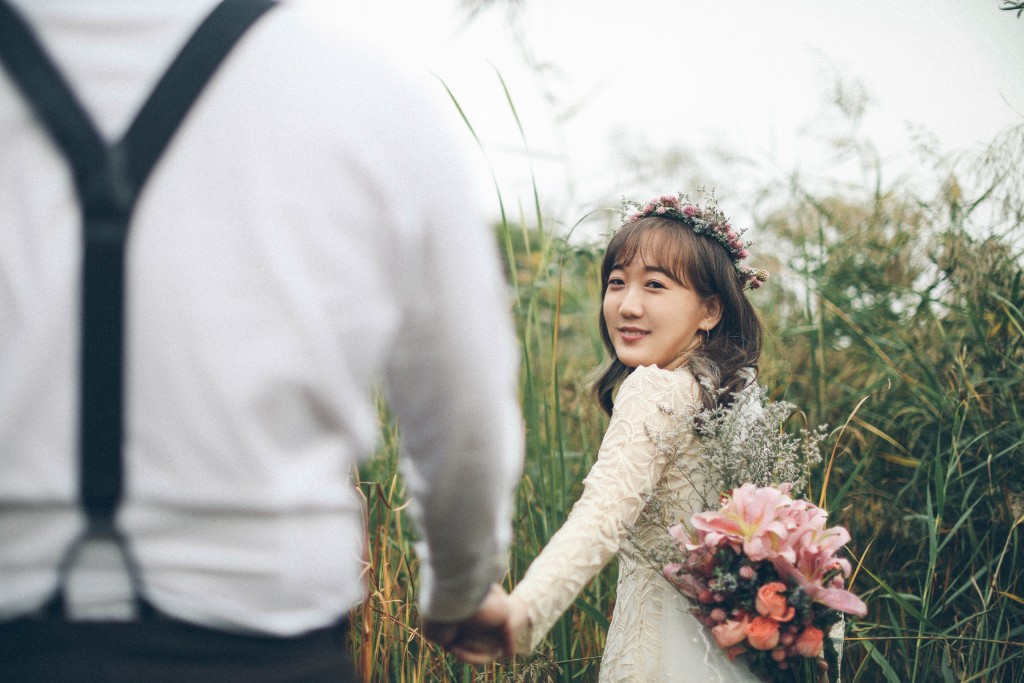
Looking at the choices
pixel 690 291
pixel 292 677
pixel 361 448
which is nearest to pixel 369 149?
pixel 361 448

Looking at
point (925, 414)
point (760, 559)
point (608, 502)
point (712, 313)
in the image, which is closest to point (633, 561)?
point (608, 502)

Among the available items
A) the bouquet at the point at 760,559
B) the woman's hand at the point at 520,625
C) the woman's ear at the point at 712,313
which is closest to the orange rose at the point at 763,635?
the bouquet at the point at 760,559

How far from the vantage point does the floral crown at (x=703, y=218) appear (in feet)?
7.70

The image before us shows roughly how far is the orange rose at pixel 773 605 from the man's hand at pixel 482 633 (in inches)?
19.7

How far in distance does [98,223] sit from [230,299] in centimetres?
12

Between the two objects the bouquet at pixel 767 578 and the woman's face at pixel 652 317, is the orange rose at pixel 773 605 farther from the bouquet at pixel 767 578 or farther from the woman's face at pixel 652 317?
the woman's face at pixel 652 317

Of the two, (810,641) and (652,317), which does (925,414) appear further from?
(810,641)

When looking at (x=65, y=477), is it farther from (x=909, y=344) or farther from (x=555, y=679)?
(x=909, y=344)

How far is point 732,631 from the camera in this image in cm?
154

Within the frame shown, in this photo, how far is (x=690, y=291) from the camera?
2.24 m

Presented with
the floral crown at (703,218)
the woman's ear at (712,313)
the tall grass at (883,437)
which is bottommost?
the tall grass at (883,437)

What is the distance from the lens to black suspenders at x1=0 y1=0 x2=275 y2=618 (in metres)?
0.67

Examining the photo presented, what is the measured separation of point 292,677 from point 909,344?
298cm

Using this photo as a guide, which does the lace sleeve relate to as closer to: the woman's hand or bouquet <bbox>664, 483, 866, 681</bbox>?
the woman's hand
